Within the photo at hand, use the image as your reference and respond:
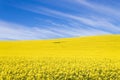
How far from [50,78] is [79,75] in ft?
6.27

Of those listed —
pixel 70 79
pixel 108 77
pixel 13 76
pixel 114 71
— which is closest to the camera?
pixel 13 76

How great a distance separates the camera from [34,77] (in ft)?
44.4

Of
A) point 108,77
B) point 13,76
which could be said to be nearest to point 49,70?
point 13,76

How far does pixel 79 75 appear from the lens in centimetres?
1464

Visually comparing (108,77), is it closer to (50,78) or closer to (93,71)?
(93,71)

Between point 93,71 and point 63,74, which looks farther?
point 93,71

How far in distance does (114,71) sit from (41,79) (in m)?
5.83

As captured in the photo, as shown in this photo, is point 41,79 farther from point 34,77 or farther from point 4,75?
point 4,75

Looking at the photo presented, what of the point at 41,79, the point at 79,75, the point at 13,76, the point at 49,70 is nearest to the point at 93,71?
the point at 79,75

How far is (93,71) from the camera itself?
52.1 feet

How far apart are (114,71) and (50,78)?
17.2 feet

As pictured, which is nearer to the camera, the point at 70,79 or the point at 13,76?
the point at 13,76

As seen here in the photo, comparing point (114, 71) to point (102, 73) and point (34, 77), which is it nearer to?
point (102, 73)

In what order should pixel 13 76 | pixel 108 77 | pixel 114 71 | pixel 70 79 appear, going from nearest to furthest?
pixel 13 76, pixel 70 79, pixel 108 77, pixel 114 71
